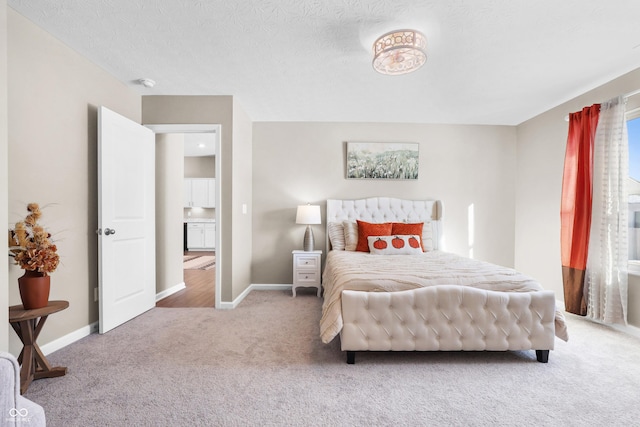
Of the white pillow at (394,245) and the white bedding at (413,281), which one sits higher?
the white pillow at (394,245)

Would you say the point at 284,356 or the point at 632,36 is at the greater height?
the point at 632,36

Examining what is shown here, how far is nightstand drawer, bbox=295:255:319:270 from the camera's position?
407 cm

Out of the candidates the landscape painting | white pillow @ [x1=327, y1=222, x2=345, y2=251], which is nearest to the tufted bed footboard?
white pillow @ [x1=327, y1=222, x2=345, y2=251]

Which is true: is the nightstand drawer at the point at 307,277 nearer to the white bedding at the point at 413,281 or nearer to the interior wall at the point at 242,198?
the interior wall at the point at 242,198

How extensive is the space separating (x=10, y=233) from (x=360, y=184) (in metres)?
3.62

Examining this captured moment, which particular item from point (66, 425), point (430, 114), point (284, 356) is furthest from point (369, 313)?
point (430, 114)

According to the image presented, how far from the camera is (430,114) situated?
4.02 metres

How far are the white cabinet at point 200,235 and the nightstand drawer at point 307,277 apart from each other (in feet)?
15.3

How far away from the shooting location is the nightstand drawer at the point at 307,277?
4055 millimetres

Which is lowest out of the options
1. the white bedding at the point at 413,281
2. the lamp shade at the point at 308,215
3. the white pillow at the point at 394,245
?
the white bedding at the point at 413,281

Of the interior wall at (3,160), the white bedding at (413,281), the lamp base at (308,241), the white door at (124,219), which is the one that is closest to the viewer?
the interior wall at (3,160)

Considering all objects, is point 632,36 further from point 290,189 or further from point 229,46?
point 290,189

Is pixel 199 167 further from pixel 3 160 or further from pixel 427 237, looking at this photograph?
pixel 3 160

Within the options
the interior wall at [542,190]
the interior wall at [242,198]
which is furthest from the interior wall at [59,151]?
the interior wall at [542,190]
